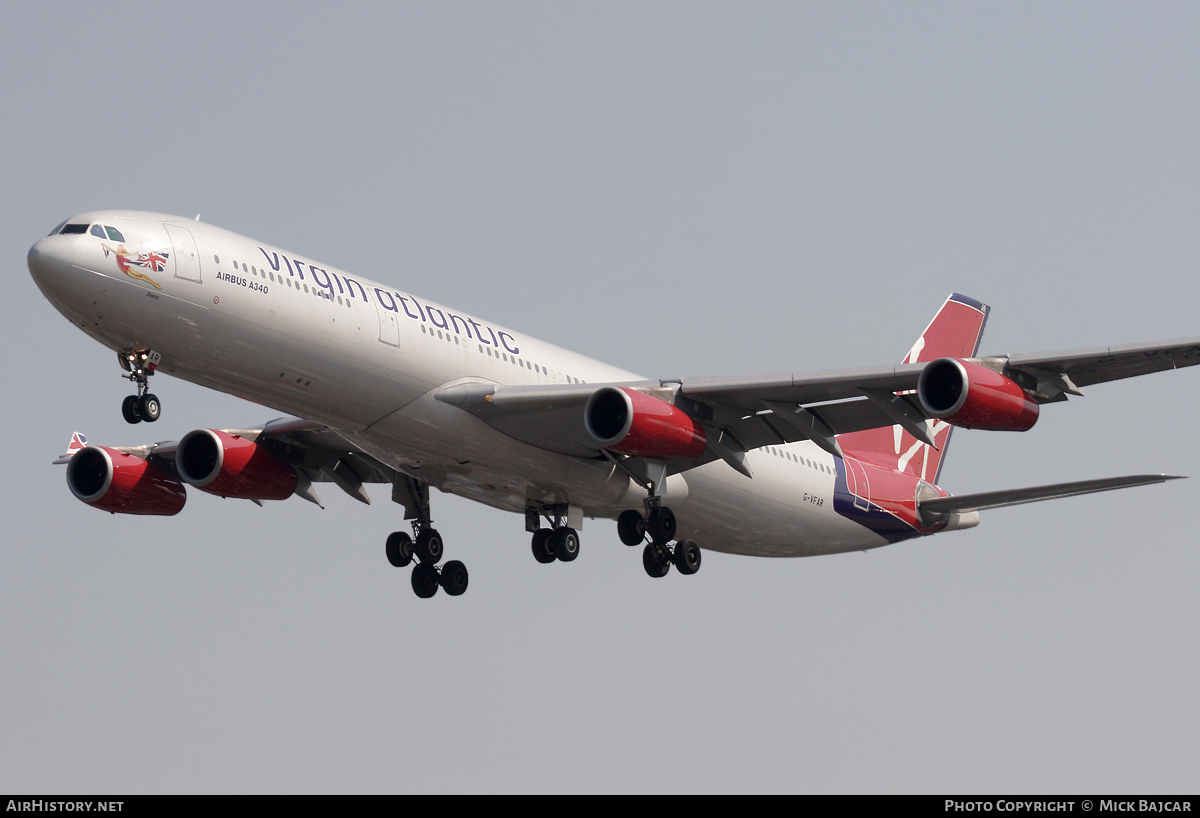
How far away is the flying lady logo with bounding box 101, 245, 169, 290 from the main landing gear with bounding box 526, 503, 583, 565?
11.1 metres

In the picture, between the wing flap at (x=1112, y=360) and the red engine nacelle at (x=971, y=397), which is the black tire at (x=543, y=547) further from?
the wing flap at (x=1112, y=360)

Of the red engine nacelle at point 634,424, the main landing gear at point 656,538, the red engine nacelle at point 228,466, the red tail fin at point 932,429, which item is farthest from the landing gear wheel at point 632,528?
the red tail fin at point 932,429

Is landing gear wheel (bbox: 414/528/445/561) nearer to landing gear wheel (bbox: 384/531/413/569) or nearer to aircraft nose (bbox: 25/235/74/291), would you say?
landing gear wheel (bbox: 384/531/413/569)

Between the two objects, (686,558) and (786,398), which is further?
(686,558)

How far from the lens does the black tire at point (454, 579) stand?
37.1 meters

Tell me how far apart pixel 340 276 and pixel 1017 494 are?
16844mm

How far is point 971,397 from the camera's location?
28078mm

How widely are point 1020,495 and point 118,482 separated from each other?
849 inches

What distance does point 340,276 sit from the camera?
30.0m

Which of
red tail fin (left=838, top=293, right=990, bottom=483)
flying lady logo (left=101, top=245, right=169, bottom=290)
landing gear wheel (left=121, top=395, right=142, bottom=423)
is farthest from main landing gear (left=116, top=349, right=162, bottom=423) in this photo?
red tail fin (left=838, top=293, right=990, bottom=483)

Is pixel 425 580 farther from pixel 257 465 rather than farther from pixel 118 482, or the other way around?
pixel 118 482

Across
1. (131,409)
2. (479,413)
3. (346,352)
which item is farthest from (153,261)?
(479,413)
